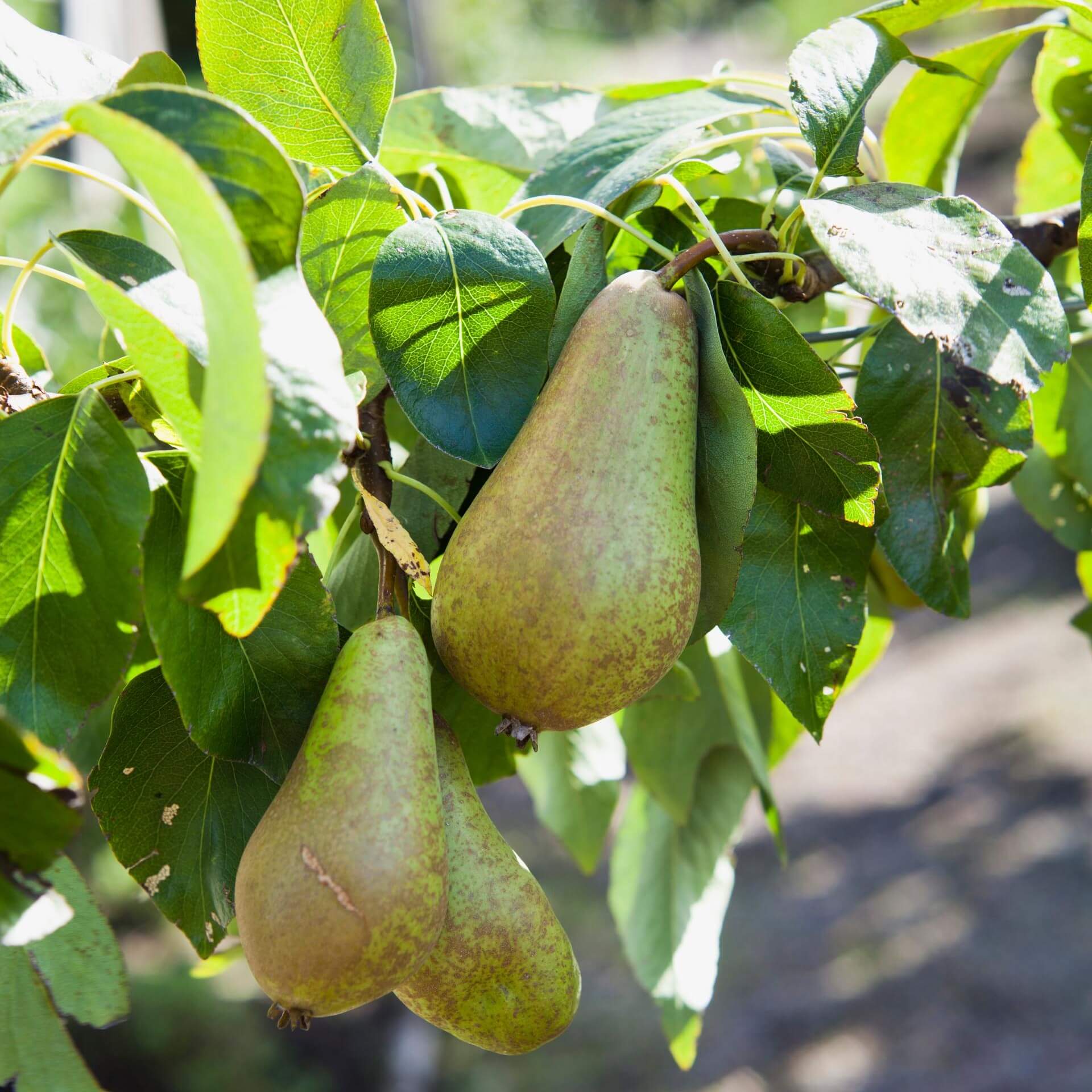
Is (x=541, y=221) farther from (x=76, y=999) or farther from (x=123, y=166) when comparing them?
(x=76, y=999)

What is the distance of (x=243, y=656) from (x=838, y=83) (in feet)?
1.25

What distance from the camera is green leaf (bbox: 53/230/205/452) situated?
0.38 meters

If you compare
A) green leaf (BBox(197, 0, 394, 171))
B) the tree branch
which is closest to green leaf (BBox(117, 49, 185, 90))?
green leaf (BBox(197, 0, 394, 171))

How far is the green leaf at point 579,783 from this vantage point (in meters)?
0.87

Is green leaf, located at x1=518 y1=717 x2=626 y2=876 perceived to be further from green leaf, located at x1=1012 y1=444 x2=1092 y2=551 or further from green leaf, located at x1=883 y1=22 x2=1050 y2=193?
green leaf, located at x1=883 y1=22 x2=1050 y2=193

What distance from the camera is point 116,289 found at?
399mm

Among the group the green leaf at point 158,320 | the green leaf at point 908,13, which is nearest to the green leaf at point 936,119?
the green leaf at point 908,13

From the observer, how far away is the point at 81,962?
525 millimetres

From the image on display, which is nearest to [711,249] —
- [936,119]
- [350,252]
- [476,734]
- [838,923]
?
[350,252]

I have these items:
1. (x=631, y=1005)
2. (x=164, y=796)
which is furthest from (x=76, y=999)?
(x=631, y=1005)

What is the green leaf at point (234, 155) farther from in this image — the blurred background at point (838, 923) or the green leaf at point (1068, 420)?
the blurred background at point (838, 923)

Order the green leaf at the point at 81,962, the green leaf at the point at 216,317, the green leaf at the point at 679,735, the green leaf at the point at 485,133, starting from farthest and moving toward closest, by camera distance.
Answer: the green leaf at the point at 679,735
the green leaf at the point at 485,133
the green leaf at the point at 81,962
the green leaf at the point at 216,317

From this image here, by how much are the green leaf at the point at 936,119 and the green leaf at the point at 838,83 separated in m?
0.21

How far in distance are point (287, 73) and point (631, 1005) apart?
2802 mm
